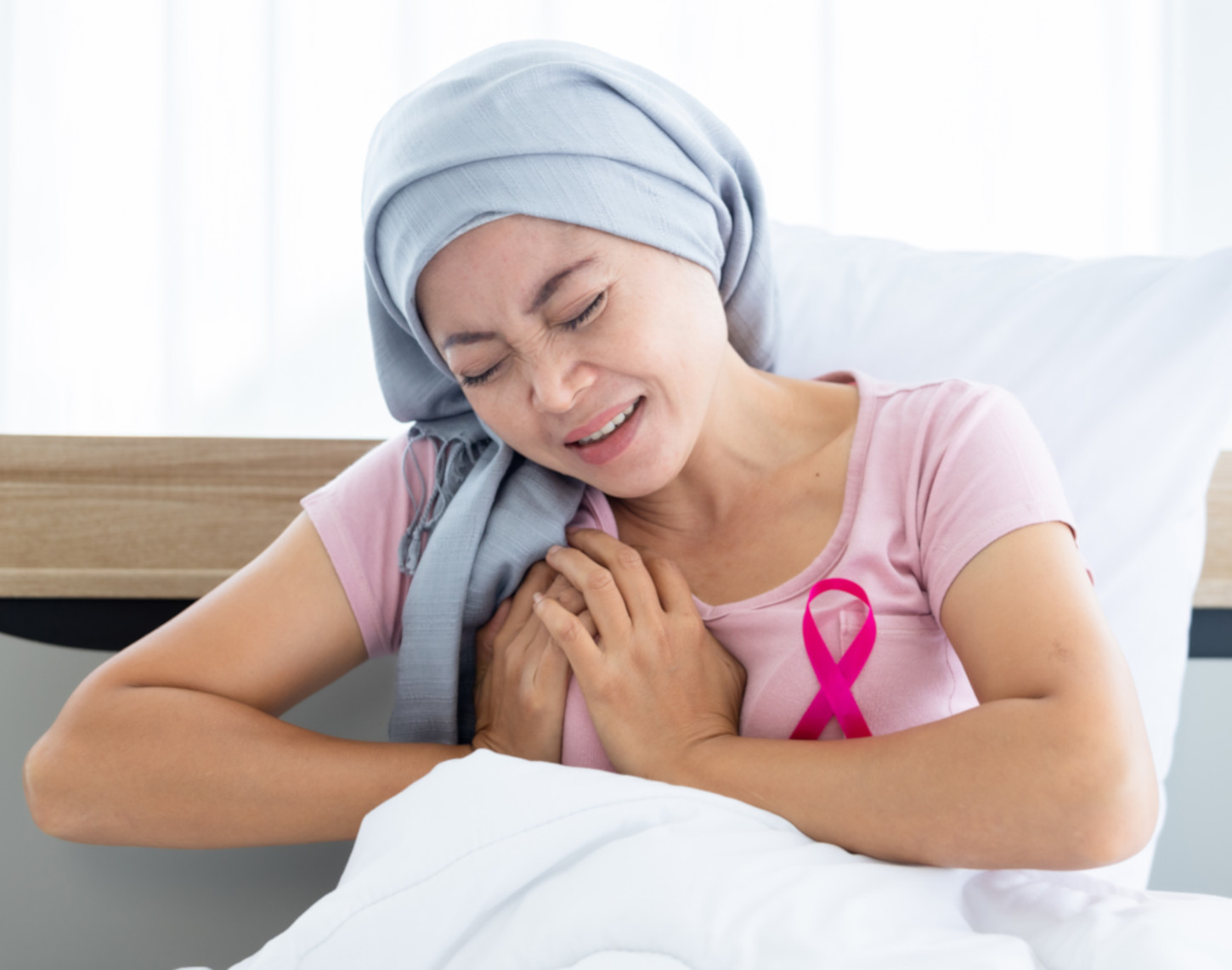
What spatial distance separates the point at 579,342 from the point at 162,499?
785 millimetres

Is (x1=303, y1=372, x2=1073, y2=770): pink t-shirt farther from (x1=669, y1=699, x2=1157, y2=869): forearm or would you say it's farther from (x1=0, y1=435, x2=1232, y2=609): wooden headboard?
(x1=0, y1=435, x2=1232, y2=609): wooden headboard

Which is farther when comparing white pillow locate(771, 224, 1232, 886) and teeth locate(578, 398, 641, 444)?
white pillow locate(771, 224, 1232, 886)

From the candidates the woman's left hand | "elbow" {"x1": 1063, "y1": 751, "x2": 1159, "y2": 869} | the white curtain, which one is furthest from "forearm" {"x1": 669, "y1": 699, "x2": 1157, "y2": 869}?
the white curtain

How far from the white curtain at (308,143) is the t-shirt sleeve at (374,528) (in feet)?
1.77

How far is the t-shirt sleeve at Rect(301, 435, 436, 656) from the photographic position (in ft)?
3.12

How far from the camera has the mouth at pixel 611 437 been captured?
2.75ft

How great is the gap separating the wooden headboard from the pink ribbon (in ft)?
2.33

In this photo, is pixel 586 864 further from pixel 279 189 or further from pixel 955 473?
pixel 279 189

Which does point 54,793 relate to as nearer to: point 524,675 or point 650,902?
point 524,675

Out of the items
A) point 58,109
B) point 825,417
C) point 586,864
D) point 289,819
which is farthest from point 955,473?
point 58,109

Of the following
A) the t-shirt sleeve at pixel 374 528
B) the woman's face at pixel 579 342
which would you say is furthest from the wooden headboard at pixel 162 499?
the woman's face at pixel 579 342

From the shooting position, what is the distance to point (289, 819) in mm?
848

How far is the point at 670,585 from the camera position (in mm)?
908

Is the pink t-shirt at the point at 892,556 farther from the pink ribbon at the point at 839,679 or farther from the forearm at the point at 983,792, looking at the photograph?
the forearm at the point at 983,792
